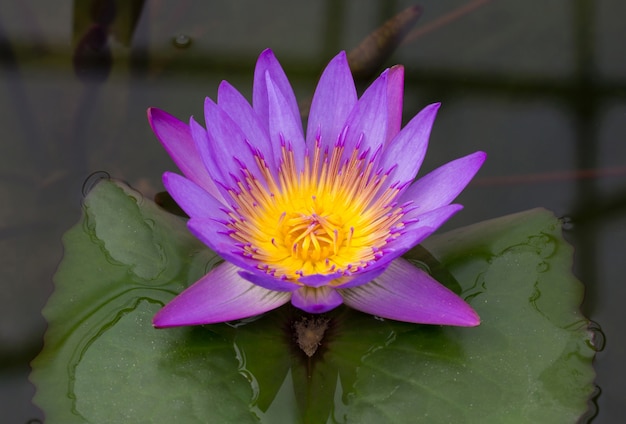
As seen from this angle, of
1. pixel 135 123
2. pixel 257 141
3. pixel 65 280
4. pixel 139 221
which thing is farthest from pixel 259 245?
pixel 135 123

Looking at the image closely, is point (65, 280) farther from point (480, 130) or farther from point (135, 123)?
point (480, 130)

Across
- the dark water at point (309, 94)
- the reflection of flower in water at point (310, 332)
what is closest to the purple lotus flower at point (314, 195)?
the reflection of flower in water at point (310, 332)

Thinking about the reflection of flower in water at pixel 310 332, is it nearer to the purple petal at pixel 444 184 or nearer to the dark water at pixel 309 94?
the purple petal at pixel 444 184

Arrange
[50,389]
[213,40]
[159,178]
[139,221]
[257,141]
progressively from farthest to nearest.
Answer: [213,40]
[159,178]
[139,221]
[257,141]
[50,389]

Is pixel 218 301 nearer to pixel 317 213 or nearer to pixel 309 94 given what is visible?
pixel 317 213

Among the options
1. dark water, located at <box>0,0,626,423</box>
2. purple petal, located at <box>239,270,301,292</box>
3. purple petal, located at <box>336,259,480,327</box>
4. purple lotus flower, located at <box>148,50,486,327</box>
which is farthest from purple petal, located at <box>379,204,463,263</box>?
dark water, located at <box>0,0,626,423</box>

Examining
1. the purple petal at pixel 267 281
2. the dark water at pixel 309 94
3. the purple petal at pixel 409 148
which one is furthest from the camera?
the dark water at pixel 309 94

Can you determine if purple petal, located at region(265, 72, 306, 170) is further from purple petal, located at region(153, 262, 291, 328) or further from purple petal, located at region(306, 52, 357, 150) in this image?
purple petal, located at region(153, 262, 291, 328)

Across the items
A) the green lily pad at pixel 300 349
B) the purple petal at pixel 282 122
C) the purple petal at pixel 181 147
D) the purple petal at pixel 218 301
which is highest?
the purple petal at pixel 282 122

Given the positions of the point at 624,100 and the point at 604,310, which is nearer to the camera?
the point at 604,310
